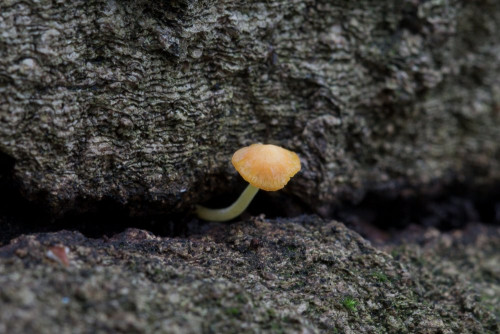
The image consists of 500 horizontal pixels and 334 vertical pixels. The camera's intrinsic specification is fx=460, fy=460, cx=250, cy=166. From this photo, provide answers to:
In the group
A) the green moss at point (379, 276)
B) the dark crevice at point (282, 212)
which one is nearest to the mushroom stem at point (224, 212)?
the dark crevice at point (282, 212)

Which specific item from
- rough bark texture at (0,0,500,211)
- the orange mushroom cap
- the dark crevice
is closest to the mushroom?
the orange mushroom cap

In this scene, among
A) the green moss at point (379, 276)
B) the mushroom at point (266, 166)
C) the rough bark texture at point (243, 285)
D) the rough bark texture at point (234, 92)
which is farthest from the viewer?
the green moss at point (379, 276)

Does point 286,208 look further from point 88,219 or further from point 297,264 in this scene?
point 88,219

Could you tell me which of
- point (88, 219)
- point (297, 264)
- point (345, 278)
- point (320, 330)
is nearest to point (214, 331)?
point (320, 330)

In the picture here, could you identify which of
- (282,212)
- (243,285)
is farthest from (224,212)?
(243,285)

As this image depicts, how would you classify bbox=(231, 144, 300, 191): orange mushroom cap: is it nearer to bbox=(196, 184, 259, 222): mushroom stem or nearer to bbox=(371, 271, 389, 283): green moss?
bbox=(196, 184, 259, 222): mushroom stem

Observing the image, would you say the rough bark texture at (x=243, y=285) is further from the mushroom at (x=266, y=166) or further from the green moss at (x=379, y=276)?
the mushroom at (x=266, y=166)
